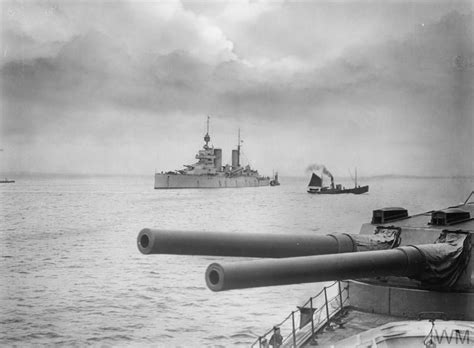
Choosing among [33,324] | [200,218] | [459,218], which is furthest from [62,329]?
[200,218]

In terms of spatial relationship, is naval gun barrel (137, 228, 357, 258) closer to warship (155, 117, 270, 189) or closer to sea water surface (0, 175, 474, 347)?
sea water surface (0, 175, 474, 347)

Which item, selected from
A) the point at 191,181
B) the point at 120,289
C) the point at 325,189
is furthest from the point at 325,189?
the point at 120,289

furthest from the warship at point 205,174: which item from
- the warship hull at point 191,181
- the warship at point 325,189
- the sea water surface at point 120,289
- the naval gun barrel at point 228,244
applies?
the naval gun barrel at point 228,244

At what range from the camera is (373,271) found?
582cm

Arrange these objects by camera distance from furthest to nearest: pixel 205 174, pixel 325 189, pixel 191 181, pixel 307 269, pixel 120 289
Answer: pixel 325 189 < pixel 191 181 < pixel 205 174 < pixel 120 289 < pixel 307 269

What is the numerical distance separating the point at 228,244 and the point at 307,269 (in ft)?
3.54

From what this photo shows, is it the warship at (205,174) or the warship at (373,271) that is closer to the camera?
the warship at (373,271)

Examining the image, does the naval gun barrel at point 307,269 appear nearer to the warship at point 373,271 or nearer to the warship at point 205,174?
the warship at point 373,271

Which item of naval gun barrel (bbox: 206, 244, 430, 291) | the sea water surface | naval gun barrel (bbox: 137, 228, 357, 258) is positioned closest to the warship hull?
the sea water surface

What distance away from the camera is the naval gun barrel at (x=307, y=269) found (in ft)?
15.1

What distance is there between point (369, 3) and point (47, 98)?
1187cm

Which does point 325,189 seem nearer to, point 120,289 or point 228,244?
point 120,289

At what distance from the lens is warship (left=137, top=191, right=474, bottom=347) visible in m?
5.11

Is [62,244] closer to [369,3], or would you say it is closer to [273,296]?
[273,296]
